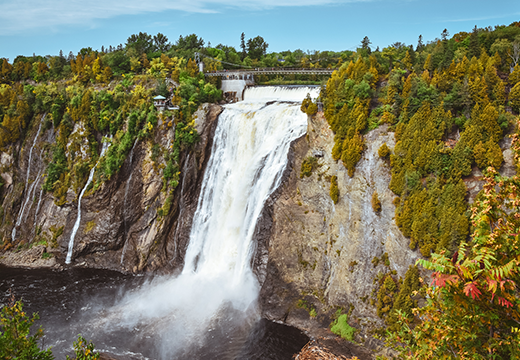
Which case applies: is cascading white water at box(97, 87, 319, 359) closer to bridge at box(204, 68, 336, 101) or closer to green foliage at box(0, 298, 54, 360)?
bridge at box(204, 68, 336, 101)

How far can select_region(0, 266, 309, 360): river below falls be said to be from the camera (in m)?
23.1

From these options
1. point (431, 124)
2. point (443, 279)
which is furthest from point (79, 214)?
point (443, 279)

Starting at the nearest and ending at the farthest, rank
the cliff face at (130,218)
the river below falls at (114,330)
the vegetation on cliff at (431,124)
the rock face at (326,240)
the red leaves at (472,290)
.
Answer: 1. the red leaves at (472,290)
2. the vegetation on cliff at (431,124)
3. the river below falls at (114,330)
4. the rock face at (326,240)
5. the cliff face at (130,218)

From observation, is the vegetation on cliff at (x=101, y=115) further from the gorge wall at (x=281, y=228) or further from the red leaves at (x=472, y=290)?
the red leaves at (x=472, y=290)

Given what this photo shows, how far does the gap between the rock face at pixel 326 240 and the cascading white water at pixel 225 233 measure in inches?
60.8

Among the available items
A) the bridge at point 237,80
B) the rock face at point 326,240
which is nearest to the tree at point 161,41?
the bridge at point 237,80

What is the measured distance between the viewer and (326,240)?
2725cm

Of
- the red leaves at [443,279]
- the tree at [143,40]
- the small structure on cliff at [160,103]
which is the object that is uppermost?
the tree at [143,40]

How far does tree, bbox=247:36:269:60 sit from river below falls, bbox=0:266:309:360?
54242 millimetres

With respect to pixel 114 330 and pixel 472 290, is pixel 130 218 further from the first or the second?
pixel 472 290

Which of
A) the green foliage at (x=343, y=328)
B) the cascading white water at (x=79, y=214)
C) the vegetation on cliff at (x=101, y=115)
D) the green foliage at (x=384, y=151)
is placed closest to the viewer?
the green foliage at (x=343, y=328)

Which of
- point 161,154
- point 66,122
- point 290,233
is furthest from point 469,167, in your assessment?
point 66,122

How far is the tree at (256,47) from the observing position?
74.3m

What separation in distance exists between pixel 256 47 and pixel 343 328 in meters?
65.7
